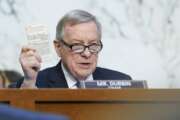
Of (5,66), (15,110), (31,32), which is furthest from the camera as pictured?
(5,66)

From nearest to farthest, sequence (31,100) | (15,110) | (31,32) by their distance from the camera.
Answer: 1. (15,110)
2. (31,100)
3. (31,32)

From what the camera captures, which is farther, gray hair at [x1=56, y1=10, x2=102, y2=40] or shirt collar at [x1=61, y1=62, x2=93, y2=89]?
gray hair at [x1=56, y1=10, x2=102, y2=40]

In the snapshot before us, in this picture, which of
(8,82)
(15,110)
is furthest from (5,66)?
(15,110)

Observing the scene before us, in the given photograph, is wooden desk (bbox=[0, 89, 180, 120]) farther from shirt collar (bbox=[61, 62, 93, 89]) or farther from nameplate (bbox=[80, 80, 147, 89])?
shirt collar (bbox=[61, 62, 93, 89])

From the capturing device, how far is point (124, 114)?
1330mm

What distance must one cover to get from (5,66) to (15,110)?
4.26 feet

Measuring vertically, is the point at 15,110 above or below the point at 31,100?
above

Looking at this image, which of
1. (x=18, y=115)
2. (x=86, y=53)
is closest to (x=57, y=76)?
(x=86, y=53)

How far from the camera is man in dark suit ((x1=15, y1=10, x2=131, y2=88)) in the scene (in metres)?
1.79

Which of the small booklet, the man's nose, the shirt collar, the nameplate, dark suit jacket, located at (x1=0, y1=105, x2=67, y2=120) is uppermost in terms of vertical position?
dark suit jacket, located at (x1=0, y1=105, x2=67, y2=120)

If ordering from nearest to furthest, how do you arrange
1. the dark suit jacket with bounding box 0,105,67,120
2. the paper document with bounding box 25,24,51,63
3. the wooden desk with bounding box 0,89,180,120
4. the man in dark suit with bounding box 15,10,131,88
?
the dark suit jacket with bounding box 0,105,67,120 → the wooden desk with bounding box 0,89,180,120 → the paper document with bounding box 25,24,51,63 → the man in dark suit with bounding box 15,10,131,88

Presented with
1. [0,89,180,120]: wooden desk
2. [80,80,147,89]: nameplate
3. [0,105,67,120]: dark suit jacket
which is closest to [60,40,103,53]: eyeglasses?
[80,80,147,89]: nameplate

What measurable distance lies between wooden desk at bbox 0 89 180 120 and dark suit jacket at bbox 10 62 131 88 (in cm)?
42

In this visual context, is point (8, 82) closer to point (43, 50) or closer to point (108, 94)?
point (43, 50)
